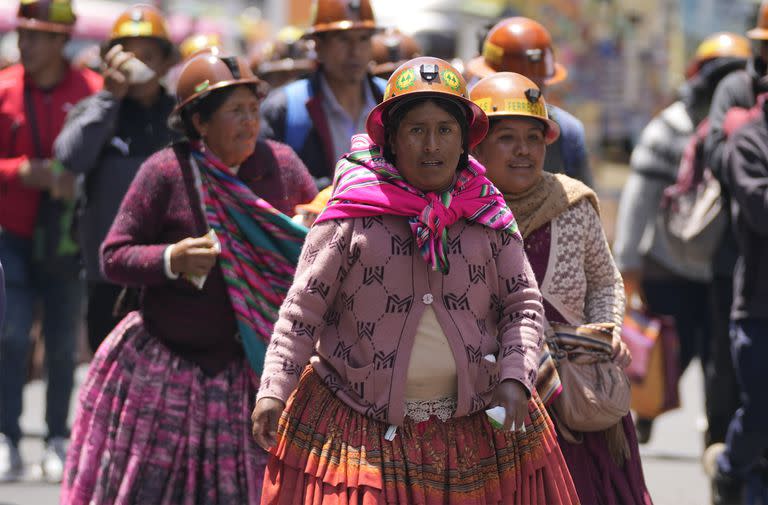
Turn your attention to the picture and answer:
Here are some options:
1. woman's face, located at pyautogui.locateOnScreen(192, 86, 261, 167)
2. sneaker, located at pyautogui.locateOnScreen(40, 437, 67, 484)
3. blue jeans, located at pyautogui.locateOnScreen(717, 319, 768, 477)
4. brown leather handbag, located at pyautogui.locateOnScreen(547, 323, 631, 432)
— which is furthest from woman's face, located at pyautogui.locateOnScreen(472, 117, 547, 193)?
sneaker, located at pyautogui.locateOnScreen(40, 437, 67, 484)

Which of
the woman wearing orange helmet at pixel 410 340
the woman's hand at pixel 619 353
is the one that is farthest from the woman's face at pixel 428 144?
the woman's hand at pixel 619 353

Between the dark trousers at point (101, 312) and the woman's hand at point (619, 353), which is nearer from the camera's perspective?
the woman's hand at point (619, 353)

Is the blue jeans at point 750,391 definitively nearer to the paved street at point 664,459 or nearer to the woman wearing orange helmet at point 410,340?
the paved street at point 664,459

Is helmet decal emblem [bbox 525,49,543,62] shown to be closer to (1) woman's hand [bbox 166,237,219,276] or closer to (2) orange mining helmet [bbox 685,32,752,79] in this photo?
(1) woman's hand [bbox 166,237,219,276]

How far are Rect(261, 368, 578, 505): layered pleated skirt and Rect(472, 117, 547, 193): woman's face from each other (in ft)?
2.76

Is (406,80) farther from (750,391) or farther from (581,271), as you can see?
(750,391)

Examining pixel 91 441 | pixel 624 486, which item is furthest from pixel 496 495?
pixel 91 441

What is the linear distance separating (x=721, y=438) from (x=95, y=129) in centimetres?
344

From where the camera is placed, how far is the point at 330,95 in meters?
7.16

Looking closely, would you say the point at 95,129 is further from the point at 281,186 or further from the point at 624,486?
the point at 624,486

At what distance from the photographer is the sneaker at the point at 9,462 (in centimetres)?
819

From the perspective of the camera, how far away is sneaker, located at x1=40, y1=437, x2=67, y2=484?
8164 mm

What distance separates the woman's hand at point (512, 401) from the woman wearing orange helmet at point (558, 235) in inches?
27.1

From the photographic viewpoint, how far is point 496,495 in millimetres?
4504
